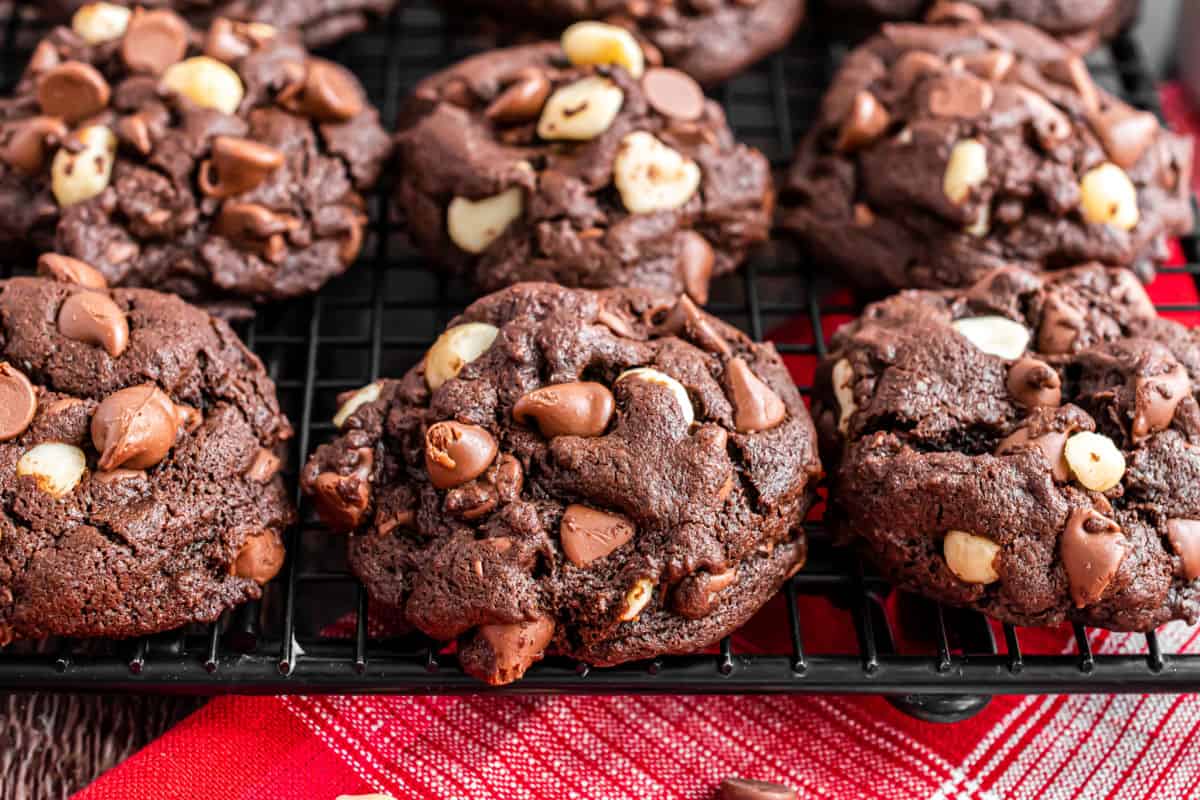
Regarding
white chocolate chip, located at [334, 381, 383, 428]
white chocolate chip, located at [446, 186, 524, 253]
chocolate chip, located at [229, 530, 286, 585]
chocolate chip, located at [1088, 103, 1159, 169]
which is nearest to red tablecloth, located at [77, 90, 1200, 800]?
chocolate chip, located at [229, 530, 286, 585]

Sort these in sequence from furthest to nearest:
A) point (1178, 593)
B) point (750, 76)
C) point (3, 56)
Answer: point (750, 76) → point (3, 56) → point (1178, 593)

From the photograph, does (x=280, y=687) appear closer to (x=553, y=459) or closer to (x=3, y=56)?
(x=553, y=459)

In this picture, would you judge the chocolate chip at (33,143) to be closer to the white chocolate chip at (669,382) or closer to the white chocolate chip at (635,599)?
the white chocolate chip at (669,382)


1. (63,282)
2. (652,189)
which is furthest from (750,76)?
(63,282)

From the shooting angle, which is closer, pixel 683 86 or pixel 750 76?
pixel 683 86

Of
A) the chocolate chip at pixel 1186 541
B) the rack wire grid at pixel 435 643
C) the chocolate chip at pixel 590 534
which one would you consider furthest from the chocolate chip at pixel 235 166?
the chocolate chip at pixel 1186 541

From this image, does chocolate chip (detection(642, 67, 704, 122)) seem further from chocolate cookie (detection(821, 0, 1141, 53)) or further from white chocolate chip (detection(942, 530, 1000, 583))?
white chocolate chip (detection(942, 530, 1000, 583))

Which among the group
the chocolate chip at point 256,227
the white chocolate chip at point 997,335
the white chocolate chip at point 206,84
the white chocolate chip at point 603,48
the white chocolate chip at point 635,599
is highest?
the white chocolate chip at point 603,48
